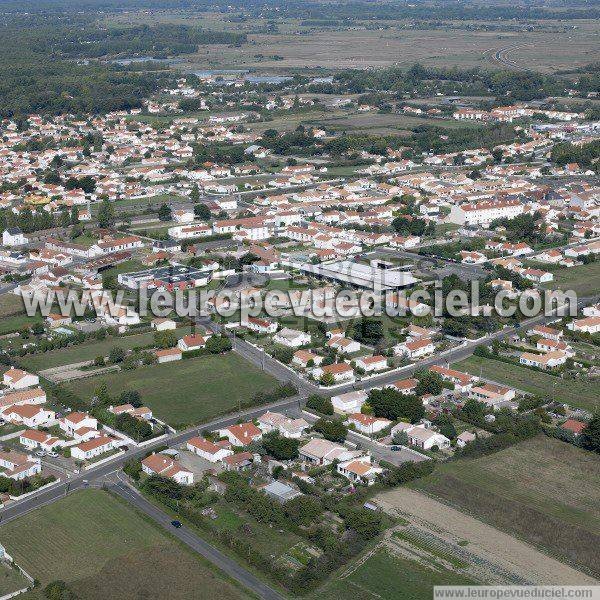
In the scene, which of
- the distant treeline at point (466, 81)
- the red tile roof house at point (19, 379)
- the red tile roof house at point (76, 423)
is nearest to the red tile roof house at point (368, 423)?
the red tile roof house at point (76, 423)

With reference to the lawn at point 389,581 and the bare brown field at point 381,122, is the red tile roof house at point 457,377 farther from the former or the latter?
the bare brown field at point 381,122

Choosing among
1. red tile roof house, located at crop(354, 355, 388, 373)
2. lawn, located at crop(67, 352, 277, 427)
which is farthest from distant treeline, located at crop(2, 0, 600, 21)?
lawn, located at crop(67, 352, 277, 427)

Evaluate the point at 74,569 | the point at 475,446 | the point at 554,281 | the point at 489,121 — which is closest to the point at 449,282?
the point at 554,281

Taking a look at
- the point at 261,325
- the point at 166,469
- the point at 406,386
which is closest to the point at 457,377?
the point at 406,386

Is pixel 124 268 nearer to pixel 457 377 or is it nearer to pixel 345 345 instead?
pixel 345 345

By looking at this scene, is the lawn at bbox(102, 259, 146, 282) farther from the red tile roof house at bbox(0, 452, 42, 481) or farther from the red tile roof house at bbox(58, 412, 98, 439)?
the red tile roof house at bbox(0, 452, 42, 481)

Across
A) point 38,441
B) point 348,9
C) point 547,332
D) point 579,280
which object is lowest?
point 348,9
